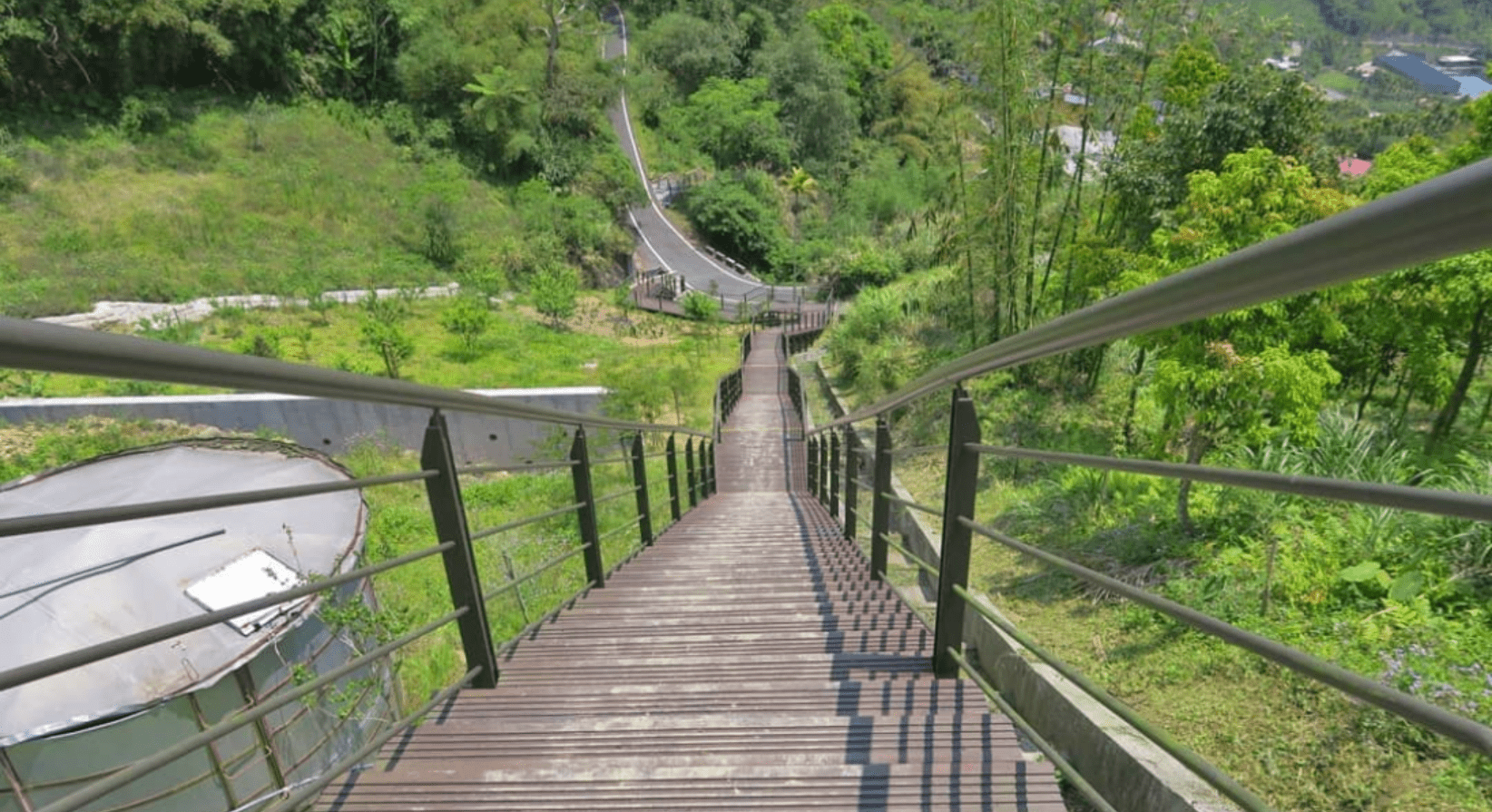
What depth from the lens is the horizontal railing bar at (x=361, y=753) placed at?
1030 millimetres

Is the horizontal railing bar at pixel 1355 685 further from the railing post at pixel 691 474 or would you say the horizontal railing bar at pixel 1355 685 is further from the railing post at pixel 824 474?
the railing post at pixel 691 474

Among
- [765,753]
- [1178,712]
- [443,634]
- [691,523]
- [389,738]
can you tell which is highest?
[389,738]

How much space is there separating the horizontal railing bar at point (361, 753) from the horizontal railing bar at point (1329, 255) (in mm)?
1399

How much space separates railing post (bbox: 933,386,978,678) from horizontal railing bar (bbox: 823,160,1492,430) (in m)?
0.54

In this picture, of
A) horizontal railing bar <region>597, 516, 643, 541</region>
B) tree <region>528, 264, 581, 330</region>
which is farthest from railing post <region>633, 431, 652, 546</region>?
tree <region>528, 264, 581, 330</region>

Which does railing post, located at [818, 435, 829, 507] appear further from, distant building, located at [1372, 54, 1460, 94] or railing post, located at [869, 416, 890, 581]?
distant building, located at [1372, 54, 1460, 94]

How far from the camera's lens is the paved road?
79.3 feet

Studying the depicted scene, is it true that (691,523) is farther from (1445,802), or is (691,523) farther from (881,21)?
(881,21)

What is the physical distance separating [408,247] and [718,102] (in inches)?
729

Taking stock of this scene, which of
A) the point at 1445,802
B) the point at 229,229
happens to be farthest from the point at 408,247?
the point at 1445,802

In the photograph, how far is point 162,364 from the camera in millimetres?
846

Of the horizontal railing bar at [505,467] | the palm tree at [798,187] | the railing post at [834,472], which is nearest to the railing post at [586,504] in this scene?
the horizontal railing bar at [505,467]

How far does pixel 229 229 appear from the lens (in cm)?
1655

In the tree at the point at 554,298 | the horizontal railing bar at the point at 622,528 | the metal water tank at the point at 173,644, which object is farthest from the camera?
the tree at the point at 554,298
